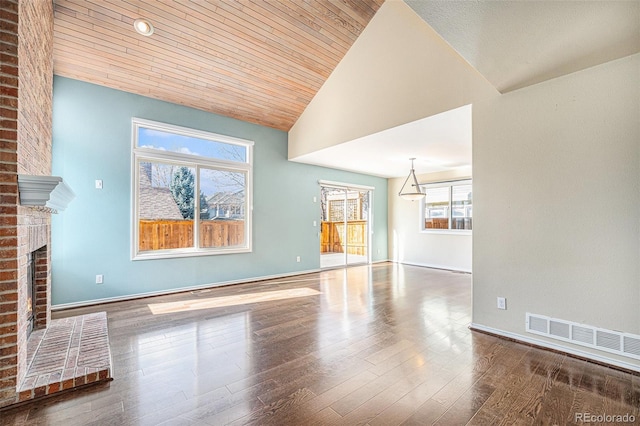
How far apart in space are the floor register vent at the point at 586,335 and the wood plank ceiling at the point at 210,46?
14.2 feet

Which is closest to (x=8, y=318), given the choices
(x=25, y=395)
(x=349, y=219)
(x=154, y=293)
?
(x=25, y=395)

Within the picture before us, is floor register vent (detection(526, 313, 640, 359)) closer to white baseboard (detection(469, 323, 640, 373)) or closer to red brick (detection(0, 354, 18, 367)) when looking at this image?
white baseboard (detection(469, 323, 640, 373))

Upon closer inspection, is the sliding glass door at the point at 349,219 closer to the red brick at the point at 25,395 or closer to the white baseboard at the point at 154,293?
the white baseboard at the point at 154,293

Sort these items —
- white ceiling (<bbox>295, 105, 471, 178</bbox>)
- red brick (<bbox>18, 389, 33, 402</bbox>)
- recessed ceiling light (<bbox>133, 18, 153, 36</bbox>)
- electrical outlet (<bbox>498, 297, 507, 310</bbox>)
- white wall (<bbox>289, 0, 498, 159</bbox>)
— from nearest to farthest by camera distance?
1. red brick (<bbox>18, 389, 33, 402</bbox>)
2. electrical outlet (<bbox>498, 297, 507, 310</bbox>)
3. white wall (<bbox>289, 0, 498, 159</bbox>)
4. recessed ceiling light (<bbox>133, 18, 153, 36</bbox>)
5. white ceiling (<bbox>295, 105, 471, 178</bbox>)

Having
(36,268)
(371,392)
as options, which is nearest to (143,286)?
(36,268)

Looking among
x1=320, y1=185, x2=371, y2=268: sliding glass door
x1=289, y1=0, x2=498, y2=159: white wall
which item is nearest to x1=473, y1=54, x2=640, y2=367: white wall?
x1=289, y1=0, x2=498, y2=159: white wall

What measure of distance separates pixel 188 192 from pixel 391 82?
360cm

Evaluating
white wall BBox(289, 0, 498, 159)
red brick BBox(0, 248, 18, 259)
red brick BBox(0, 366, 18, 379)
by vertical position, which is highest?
white wall BBox(289, 0, 498, 159)

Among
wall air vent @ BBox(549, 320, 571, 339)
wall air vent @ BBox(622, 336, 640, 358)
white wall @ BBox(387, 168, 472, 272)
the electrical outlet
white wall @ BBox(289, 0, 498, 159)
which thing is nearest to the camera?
wall air vent @ BBox(622, 336, 640, 358)

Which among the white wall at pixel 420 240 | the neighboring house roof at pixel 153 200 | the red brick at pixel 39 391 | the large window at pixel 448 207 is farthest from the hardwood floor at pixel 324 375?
the large window at pixel 448 207

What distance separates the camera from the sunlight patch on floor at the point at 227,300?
12.4 ft

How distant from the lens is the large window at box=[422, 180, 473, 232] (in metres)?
6.70

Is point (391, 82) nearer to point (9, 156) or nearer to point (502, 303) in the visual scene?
point (502, 303)

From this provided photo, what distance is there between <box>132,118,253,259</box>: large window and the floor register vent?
440 cm
